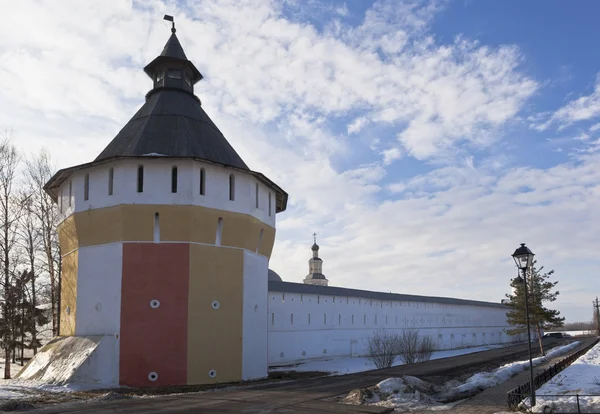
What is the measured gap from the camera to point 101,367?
18.2 meters

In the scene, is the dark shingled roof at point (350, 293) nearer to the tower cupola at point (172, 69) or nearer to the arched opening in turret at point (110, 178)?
the tower cupola at point (172, 69)

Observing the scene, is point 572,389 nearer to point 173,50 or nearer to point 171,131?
point 171,131

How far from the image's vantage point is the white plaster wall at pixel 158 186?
63.1ft

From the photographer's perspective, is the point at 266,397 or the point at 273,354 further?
the point at 273,354

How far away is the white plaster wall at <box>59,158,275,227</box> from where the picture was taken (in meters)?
19.2

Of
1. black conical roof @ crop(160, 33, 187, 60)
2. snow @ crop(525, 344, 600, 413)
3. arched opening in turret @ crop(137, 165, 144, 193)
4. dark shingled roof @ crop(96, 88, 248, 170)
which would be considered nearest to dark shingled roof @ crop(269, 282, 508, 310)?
dark shingled roof @ crop(96, 88, 248, 170)

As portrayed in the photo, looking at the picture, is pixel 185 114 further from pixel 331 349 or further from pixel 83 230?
pixel 331 349

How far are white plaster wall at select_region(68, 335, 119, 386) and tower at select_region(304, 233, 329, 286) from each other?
46965 mm

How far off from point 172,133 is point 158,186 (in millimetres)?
2528

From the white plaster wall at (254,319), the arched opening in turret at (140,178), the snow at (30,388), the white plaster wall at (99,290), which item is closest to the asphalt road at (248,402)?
the white plaster wall at (254,319)

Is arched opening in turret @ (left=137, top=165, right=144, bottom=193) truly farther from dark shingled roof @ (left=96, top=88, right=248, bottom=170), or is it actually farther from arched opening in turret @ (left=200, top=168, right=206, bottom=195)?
arched opening in turret @ (left=200, top=168, right=206, bottom=195)

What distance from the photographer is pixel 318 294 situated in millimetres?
35344

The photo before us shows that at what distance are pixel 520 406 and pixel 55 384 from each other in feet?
45.2

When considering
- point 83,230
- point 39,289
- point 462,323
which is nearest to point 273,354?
point 39,289
